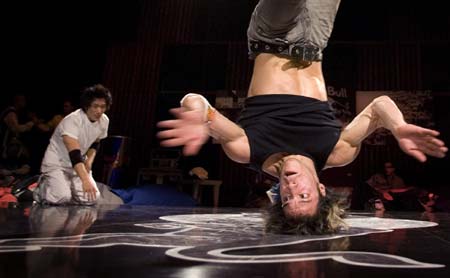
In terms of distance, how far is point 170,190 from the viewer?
4.30 metres

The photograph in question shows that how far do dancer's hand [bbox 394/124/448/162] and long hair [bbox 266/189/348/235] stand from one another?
0.36 m

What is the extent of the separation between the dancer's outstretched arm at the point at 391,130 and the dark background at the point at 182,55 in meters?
3.43

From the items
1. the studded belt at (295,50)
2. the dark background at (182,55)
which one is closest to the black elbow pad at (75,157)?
the studded belt at (295,50)

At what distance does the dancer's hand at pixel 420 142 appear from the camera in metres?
1.41

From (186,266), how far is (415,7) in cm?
610

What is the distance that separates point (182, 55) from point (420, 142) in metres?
5.09

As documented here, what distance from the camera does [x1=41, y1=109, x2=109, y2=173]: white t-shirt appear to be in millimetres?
2951

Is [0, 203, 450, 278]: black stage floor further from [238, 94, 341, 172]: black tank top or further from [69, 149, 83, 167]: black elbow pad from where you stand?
[69, 149, 83, 167]: black elbow pad

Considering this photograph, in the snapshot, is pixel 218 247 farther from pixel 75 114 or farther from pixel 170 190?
pixel 170 190

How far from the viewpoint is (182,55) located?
6215 mm

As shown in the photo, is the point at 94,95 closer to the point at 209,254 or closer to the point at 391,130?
the point at 391,130

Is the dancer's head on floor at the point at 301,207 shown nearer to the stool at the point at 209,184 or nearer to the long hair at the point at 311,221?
the long hair at the point at 311,221

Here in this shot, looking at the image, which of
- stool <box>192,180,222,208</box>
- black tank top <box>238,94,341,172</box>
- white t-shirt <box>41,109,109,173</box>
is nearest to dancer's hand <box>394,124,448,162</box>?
black tank top <box>238,94,341,172</box>

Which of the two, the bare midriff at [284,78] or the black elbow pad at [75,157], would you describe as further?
the black elbow pad at [75,157]
